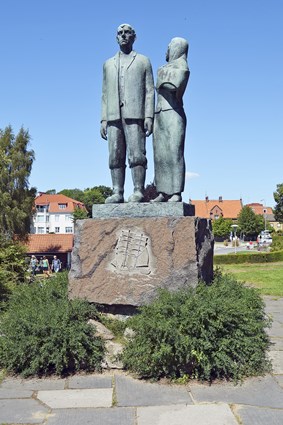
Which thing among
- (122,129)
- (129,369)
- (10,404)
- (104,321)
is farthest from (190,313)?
(122,129)

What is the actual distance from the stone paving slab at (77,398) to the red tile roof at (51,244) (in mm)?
25644

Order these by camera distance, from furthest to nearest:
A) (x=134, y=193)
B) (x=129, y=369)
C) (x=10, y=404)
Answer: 1. (x=134, y=193)
2. (x=129, y=369)
3. (x=10, y=404)

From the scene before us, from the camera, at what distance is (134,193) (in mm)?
5621

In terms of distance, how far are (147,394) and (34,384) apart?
1066 millimetres

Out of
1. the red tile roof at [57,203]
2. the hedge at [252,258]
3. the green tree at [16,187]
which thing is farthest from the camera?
the red tile roof at [57,203]

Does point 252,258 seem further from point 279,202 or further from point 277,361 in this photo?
point 279,202

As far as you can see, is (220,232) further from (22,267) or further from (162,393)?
(162,393)

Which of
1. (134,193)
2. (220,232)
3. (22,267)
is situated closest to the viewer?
(134,193)

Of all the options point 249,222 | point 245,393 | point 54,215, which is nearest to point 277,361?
point 245,393

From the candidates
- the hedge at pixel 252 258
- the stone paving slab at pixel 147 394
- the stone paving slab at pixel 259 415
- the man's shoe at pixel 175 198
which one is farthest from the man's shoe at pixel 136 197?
the hedge at pixel 252 258

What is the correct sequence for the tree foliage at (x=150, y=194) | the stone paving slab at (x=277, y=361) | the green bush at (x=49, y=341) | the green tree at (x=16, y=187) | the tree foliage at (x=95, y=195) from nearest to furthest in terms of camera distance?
the green bush at (x=49, y=341) → the stone paving slab at (x=277, y=361) → the tree foliage at (x=150, y=194) → the green tree at (x=16, y=187) → the tree foliage at (x=95, y=195)

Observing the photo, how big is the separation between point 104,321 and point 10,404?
1.59 meters

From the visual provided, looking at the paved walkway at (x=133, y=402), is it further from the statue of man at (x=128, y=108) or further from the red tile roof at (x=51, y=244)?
the red tile roof at (x=51, y=244)

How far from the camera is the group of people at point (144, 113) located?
18.0 ft
